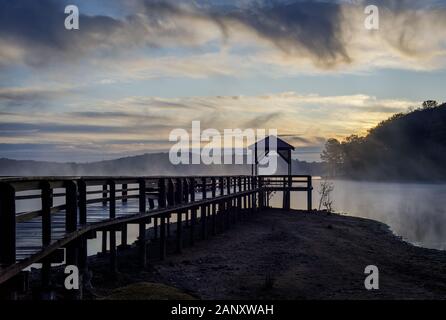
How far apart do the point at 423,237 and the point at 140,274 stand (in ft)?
74.7

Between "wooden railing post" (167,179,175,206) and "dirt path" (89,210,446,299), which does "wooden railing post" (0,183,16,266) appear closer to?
"dirt path" (89,210,446,299)

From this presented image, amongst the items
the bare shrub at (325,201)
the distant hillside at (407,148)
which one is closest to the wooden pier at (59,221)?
the bare shrub at (325,201)

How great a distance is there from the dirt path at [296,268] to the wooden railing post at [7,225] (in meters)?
5.66

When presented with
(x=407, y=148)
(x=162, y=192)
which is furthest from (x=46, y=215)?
(x=407, y=148)

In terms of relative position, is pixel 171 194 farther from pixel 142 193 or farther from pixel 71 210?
pixel 71 210

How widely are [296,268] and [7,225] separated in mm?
10540

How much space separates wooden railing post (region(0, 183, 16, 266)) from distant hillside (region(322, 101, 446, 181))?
124876mm

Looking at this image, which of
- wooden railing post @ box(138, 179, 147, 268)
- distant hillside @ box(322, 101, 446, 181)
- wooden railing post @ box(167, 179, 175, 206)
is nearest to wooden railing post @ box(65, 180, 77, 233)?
wooden railing post @ box(138, 179, 147, 268)

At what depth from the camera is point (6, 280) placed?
6656mm

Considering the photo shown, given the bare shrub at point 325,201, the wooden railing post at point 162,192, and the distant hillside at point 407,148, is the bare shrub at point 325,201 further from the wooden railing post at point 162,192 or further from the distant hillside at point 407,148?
the distant hillside at point 407,148

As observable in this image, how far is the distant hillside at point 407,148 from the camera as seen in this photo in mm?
124625

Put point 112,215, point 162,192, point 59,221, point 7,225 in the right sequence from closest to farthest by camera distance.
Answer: point 7,225 < point 59,221 < point 112,215 < point 162,192

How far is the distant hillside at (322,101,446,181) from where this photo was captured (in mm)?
124625

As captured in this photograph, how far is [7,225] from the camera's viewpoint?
6.61 m
